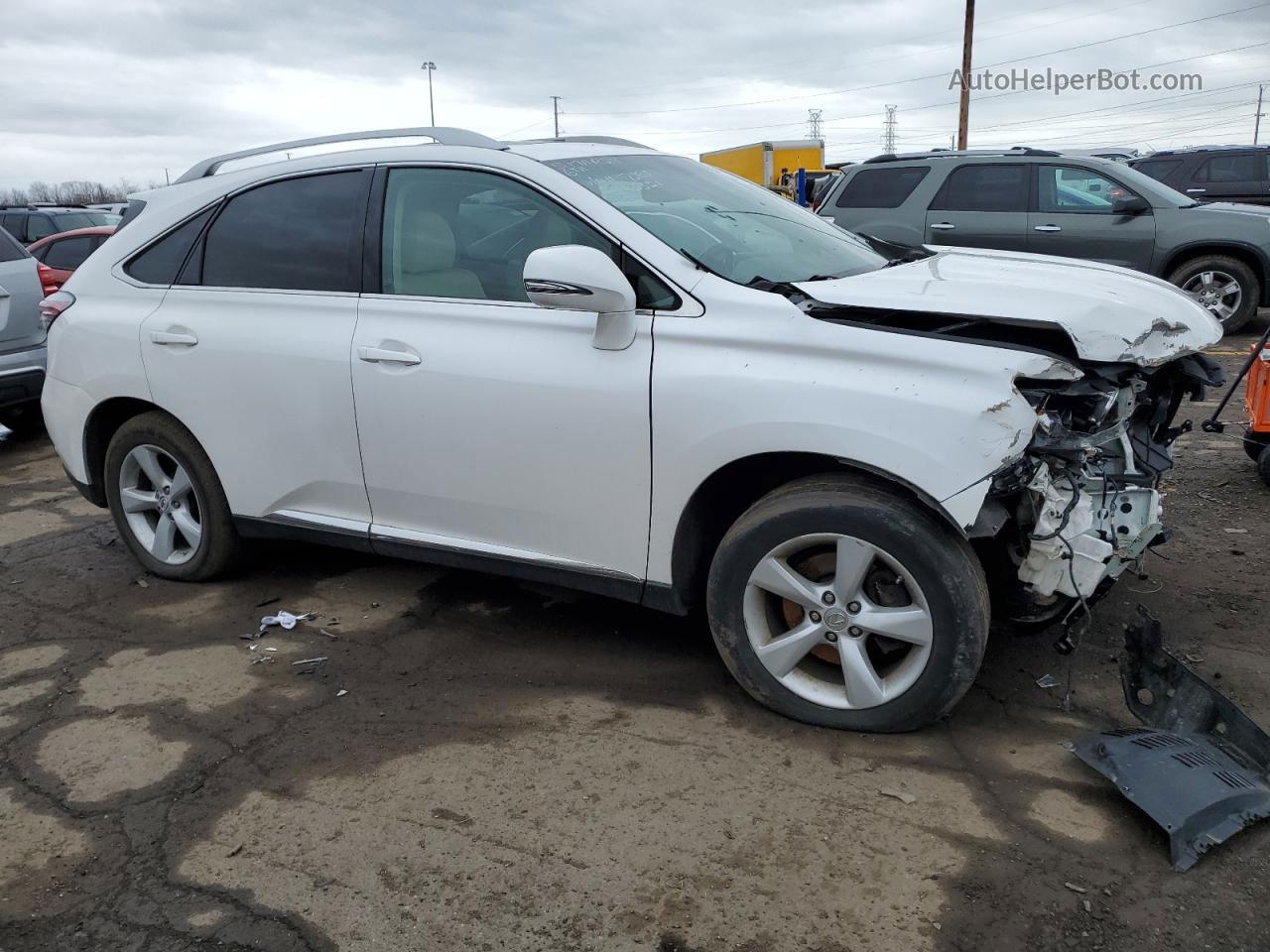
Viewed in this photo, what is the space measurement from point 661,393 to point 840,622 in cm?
89

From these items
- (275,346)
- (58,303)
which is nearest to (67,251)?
(58,303)

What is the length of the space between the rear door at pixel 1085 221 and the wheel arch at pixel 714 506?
8379mm

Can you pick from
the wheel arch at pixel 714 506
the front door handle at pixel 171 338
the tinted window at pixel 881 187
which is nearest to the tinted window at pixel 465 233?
the wheel arch at pixel 714 506

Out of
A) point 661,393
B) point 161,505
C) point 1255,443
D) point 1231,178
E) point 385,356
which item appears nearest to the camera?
point 661,393

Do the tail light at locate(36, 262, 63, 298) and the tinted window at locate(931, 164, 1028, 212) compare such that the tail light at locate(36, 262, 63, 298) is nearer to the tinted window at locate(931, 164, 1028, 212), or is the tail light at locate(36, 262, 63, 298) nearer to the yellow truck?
the tinted window at locate(931, 164, 1028, 212)

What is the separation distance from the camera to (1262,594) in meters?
4.17

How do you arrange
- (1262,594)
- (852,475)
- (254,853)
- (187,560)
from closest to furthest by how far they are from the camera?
(254,853), (852,475), (1262,594), (187,560)

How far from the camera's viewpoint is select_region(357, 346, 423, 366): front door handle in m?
3.66

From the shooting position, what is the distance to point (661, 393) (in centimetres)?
320

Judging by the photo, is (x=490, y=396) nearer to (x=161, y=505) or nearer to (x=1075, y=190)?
(x=161, y=505)

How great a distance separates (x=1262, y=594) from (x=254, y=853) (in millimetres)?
3888

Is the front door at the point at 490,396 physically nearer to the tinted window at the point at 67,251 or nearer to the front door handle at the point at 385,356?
the front door handle at the point at 385,356

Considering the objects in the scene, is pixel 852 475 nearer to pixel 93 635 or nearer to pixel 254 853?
pixel 254 853

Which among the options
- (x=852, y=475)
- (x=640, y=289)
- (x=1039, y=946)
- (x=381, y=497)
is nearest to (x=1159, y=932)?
(x=1039, y=946)
